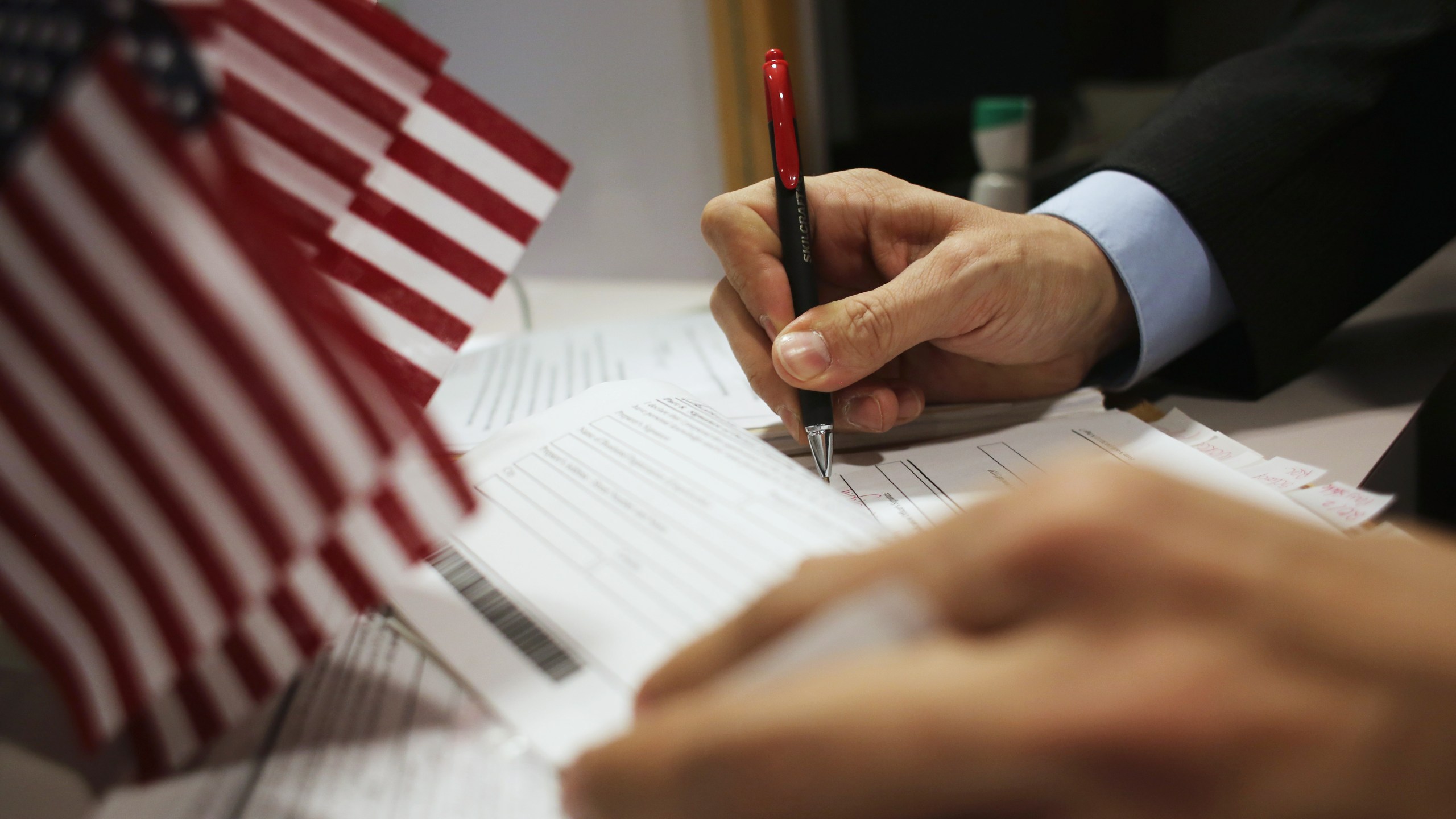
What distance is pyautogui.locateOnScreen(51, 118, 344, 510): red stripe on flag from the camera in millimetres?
259

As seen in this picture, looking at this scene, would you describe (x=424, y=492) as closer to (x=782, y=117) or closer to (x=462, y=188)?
(x=462, y=188)

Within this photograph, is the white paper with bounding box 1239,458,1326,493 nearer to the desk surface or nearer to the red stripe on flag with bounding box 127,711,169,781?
the desk surface

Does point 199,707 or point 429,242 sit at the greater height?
point 429,242

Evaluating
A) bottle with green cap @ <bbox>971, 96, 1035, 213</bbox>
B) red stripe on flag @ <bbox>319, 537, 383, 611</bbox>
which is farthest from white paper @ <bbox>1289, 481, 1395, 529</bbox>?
bottle with green cap @ <bbox>971, 96, 1035, 213</bbox>

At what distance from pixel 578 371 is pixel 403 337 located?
0.30 m

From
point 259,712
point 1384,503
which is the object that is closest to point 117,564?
point 259,712

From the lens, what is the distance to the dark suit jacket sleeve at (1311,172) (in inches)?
27.3

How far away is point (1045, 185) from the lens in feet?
4.18

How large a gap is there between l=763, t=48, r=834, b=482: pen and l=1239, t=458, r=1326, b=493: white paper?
0.27 metres

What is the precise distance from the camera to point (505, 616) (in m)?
0.36

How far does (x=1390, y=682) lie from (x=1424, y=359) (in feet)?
2.41

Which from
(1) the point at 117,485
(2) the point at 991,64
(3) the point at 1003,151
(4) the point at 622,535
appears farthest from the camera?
(2) the point at 991,64

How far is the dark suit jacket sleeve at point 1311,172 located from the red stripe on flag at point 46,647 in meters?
0.79

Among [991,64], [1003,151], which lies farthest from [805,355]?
[991,64]
